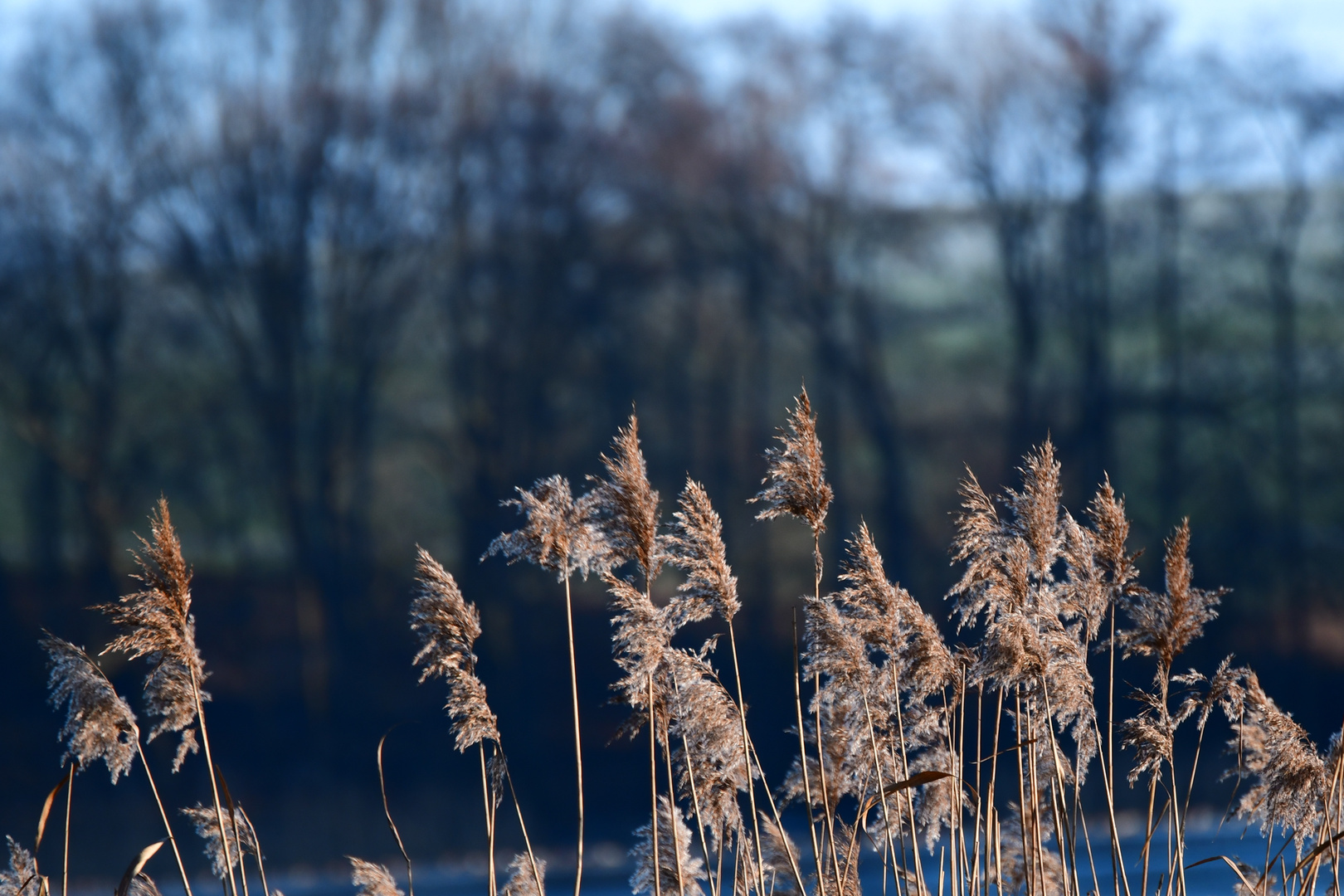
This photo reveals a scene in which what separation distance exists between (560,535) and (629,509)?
189 mm

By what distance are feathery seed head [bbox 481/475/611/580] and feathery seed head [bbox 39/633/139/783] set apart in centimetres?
89

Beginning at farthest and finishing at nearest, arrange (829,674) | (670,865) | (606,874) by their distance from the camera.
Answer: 1. (606,874)
2. (670,865)
3. (829,674)

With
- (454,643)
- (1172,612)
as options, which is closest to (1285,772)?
(1172,612)

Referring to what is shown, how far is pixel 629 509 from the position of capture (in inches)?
99.7

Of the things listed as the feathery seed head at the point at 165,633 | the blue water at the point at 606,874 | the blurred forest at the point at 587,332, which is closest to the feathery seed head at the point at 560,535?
the feathery seed head at the point at 165,633

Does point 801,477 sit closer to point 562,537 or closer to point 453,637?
point 562,537

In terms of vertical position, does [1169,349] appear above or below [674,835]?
above

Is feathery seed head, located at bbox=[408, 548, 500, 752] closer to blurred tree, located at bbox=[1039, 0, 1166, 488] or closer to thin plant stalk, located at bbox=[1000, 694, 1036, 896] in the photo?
thin plant stalk, located at bbox=[1000, 694, 1036, 896]

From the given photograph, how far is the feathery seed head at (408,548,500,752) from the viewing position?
263 centimetres

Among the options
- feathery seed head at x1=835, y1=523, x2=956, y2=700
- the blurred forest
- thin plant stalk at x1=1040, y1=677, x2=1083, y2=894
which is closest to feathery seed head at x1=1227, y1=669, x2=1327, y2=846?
thin plant stalk at x1=1040, y1=677, x2=1083, y2=894

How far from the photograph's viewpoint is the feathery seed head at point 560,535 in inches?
103

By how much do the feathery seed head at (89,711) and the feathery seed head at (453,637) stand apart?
2.16ft

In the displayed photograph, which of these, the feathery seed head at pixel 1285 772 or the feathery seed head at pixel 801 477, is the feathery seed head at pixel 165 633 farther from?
the feathery seed head at pixel 1285 772

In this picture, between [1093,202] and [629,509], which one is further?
[1093,202]
